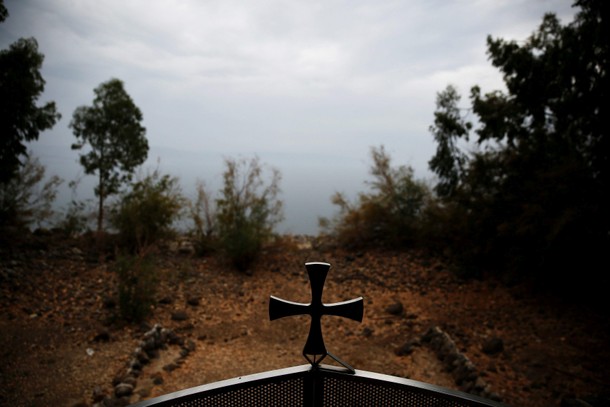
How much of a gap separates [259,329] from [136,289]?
1489 millimetres

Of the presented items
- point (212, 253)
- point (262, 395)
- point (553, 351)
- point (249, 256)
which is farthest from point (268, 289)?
point (262, 395)

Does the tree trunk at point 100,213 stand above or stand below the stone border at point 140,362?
above

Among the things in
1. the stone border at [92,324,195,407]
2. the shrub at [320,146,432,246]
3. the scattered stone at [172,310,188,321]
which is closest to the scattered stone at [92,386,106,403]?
the stone border at [92,324,195,407]

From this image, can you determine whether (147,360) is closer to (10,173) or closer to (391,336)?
(391,336)

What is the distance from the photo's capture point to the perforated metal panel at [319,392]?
62.8 inches

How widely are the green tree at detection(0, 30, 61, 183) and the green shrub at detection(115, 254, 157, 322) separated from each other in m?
2.26

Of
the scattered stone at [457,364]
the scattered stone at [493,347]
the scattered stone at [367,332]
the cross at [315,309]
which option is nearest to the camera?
the cross at [315,309]

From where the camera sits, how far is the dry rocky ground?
343 cm

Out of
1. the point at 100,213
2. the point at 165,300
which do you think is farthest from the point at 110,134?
the point at 165,300

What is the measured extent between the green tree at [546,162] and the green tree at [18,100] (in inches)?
249

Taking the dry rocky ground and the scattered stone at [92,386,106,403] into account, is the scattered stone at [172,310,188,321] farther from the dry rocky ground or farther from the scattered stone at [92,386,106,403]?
the scattered stone at [92,386,106,403]

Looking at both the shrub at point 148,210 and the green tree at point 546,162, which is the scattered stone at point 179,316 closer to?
the shrub at point 148,210

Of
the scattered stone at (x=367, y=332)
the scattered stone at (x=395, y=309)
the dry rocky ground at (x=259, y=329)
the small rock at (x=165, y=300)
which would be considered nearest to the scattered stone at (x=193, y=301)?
the dry rocky ground at (x=259, y=329)

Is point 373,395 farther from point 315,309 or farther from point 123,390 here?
point 123,390
